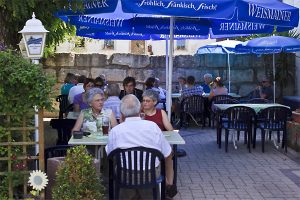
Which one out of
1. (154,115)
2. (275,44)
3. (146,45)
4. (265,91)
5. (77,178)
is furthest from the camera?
(146,45)

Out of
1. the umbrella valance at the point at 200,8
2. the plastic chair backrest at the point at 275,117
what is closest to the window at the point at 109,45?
the plastic chair backrest at the point at 275,117

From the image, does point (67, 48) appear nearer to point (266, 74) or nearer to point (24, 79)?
point (266, 74)

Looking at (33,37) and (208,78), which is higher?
(33,37)

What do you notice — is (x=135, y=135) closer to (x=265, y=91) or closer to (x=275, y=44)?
(x=275, y=44)

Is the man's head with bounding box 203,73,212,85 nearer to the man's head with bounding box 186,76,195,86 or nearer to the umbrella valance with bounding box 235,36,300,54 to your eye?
the man's head with bounding box 186,76,195,86

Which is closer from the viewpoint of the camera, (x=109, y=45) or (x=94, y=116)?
(x=94, y=116)

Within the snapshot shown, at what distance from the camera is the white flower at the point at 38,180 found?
5.04 metres

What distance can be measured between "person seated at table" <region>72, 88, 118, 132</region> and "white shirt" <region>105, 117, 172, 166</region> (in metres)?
1.28

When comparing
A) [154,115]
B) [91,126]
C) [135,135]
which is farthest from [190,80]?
[135,135]

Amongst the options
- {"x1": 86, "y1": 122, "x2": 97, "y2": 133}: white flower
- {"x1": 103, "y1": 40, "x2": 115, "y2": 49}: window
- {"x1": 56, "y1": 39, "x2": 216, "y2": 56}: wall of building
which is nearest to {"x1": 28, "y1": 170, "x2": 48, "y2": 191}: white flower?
{"x1": 86, "y1": 122, "x2": 97, "y2": 133}: white flower

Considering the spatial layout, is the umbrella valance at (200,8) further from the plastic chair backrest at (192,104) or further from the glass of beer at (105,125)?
the plastic chair backrest at (192,104)

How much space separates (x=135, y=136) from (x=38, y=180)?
1060 mm

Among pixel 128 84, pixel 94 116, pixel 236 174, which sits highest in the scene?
pixel 128 84

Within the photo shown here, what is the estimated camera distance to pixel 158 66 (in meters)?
14.6
